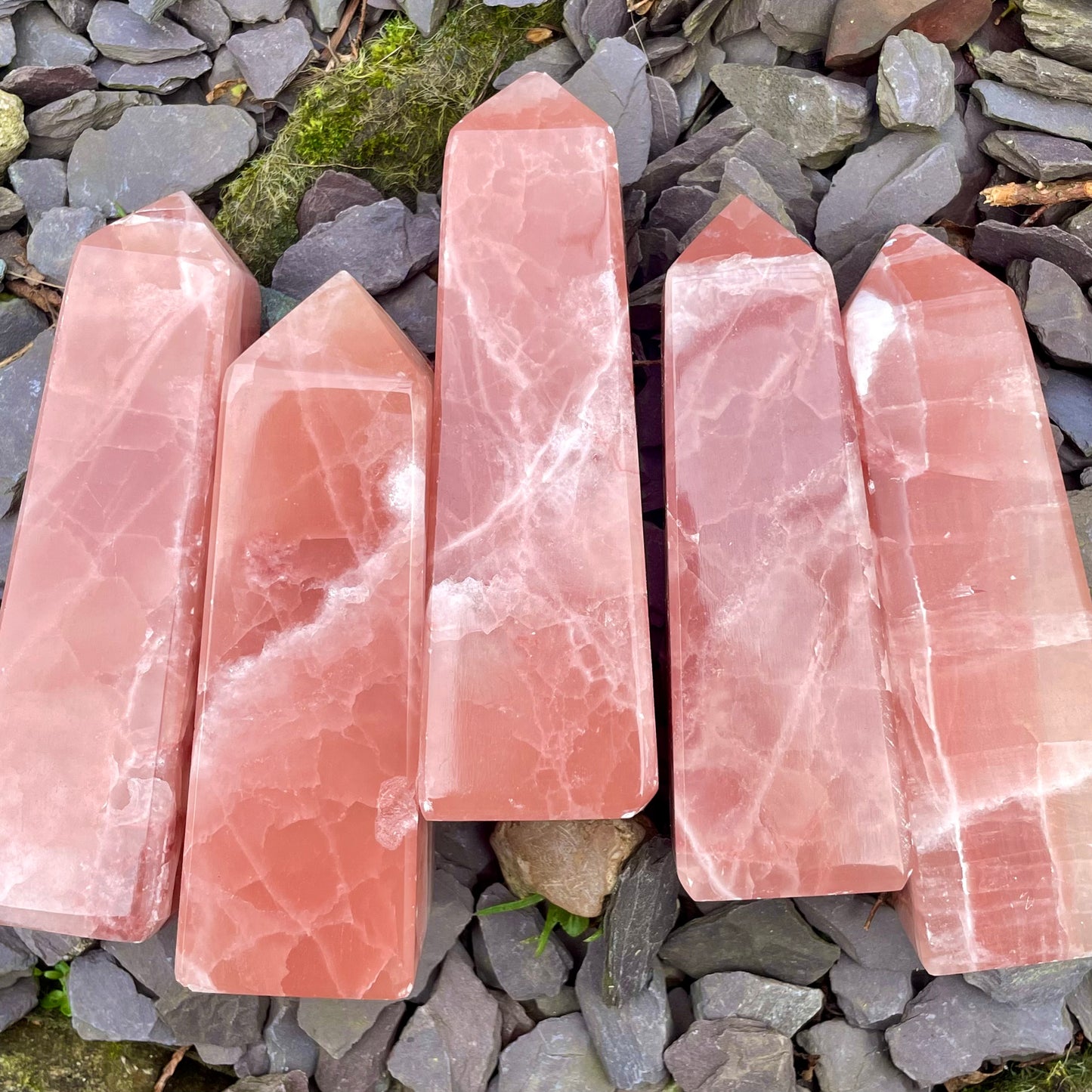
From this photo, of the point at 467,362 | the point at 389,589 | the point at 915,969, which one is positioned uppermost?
the point at 467,362

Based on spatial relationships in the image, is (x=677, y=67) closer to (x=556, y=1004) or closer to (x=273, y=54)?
(x=273, y=54)

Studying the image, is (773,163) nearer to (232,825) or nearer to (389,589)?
(389,589)

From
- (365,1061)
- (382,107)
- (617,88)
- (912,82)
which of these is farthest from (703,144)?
(365,1061)

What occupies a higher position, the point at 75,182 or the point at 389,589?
the point at 75,182

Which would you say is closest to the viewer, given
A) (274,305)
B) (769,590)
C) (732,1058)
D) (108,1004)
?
(769,590)

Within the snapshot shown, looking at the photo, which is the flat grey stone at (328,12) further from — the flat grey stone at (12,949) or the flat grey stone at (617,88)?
the flat grey stone at (12,949)

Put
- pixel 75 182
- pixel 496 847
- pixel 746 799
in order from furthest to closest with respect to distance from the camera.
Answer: pixel 75 182 → pixel 496 847 → pixel 746 799

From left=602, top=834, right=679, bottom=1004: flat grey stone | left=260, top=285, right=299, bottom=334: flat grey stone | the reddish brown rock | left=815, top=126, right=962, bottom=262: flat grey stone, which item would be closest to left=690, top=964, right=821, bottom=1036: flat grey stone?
left=602, top=834, right=679, bottom=1004: flat grey stone

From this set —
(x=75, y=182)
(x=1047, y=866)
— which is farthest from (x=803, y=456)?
(x=75, y=182)
